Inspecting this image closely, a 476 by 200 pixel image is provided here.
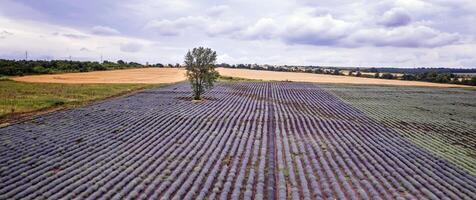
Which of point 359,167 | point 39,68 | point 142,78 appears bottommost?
point 142,78

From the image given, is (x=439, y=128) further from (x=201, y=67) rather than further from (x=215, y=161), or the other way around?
(x=201, y=67)

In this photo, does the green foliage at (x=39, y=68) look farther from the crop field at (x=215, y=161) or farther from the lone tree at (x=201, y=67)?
the crop field at (x=215, y=161)

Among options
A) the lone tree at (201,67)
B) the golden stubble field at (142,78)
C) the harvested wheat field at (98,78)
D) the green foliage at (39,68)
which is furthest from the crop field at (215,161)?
the green foliage at (39,68)

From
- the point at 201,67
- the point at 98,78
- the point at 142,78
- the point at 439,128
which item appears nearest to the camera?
the point at 439,128

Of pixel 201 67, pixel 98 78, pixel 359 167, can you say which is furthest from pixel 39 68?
pixel 359 167

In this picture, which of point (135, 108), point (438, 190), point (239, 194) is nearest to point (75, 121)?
point (135, 108)

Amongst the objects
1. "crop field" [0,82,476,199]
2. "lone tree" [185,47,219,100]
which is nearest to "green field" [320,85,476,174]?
"crop field" [0,82,476,199]
